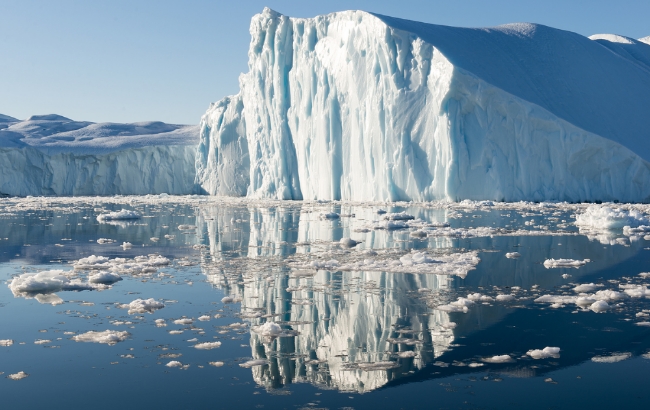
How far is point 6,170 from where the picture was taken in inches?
1656

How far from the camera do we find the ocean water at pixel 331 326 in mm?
4656

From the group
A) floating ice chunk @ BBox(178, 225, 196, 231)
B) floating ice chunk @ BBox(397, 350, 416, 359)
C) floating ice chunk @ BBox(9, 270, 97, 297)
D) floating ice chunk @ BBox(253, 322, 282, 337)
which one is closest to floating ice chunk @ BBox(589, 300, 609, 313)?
floating ice chunk @ BBox(397, 350, 416, 359)

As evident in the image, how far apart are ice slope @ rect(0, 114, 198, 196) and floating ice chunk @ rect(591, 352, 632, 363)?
38208 mm

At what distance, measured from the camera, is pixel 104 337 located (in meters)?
5.98

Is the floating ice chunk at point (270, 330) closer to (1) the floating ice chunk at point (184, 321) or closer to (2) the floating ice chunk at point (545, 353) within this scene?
(1) the floating ice chunk at point (184, 321)

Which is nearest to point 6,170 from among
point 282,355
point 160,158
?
point 160,158

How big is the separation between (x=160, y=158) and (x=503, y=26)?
23.1 metres

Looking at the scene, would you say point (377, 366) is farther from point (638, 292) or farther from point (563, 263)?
point (563, 263)

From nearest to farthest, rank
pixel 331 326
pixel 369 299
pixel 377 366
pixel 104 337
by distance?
pixel 377 366 → pixel 104 337 → pixel 331 326 → pixel 369 299

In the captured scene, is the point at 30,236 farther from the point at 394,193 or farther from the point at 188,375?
the point at 394,193

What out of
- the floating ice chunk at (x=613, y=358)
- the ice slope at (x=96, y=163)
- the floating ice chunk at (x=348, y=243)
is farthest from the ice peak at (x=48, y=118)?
the floating ice chunk at (x=613, y=358)

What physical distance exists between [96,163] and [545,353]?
138ft

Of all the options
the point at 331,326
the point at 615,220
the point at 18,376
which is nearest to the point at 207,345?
the point at 331,326

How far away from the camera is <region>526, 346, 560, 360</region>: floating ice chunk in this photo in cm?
530
